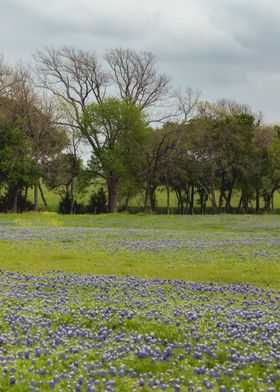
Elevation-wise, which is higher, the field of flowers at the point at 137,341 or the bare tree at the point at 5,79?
the bare tree at the point at 5,79

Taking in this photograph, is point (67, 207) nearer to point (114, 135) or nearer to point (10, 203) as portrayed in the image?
point (10, 203)

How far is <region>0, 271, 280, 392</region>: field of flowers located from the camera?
638 cm

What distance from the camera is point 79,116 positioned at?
7238 centimetres

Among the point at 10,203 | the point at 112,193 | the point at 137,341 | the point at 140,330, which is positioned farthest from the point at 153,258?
the point at 10,203

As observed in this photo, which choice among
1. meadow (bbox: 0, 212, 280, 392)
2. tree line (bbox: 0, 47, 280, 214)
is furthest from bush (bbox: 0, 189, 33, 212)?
meadow (bbox: 0, 212, 280, 392)

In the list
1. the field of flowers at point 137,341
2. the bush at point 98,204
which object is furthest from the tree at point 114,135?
the field of flowers at point 137,341

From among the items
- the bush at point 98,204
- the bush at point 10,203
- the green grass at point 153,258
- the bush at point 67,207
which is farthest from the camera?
the bush at point 98,204

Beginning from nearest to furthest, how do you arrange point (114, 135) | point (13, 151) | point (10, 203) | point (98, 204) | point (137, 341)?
point (137, 341)
point (13, 151)
point (114, 135)
point (10, 203)
point (98, 204)

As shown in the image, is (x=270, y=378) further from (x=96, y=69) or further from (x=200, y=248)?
(x=96, y=69)

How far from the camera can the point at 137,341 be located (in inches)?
314

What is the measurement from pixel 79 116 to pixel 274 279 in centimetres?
6013

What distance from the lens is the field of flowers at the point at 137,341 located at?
638cm

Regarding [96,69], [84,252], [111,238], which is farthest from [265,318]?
[96,69]

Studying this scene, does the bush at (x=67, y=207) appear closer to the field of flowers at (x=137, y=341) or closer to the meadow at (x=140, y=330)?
the meadow at (x=140, y=330)
